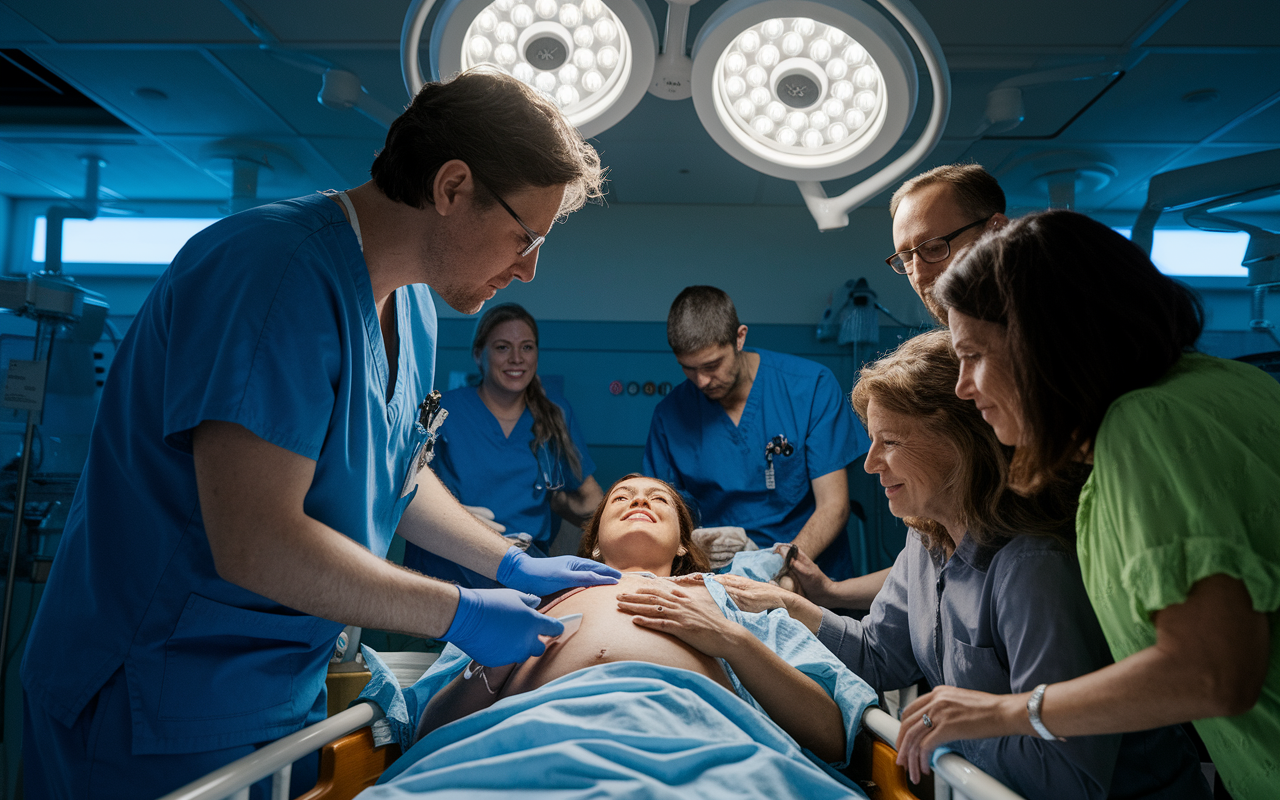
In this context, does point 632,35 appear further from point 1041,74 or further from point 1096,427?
point 1041,74

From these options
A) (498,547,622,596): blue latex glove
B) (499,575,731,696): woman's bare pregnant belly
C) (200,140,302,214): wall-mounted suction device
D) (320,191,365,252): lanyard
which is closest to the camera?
(320,191,365,252): lanyard

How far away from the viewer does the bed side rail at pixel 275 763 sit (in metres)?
0.92

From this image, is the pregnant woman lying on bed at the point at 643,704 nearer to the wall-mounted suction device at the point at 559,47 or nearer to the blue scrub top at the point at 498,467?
the blue scrub top at the point at 498,467

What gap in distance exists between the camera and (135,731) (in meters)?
1.06

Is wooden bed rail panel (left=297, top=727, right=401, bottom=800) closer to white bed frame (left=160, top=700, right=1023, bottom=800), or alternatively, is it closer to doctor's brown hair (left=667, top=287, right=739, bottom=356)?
white bed frame (left=160, top=700, right=1023, bottom=800)

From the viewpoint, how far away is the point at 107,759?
1077 millimetres

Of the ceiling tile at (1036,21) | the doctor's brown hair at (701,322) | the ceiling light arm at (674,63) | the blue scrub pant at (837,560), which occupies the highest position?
the ceiling tile at (1036,21)

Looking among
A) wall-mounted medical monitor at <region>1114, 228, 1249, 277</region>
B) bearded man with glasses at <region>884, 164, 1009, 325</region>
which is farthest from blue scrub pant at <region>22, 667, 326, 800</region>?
wall-mounted medical monitor at <region>1114, 228, 1249, 277</region>

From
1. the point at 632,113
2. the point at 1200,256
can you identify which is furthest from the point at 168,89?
the point at 1200,256

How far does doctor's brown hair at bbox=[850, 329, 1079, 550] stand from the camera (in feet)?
4.12

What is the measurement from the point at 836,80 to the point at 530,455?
1.88 meters

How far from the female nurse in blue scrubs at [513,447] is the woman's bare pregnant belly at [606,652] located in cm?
120

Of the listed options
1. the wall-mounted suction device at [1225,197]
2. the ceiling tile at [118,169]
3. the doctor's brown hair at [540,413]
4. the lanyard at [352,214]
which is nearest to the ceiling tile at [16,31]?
the ceiling tile at [118,169]

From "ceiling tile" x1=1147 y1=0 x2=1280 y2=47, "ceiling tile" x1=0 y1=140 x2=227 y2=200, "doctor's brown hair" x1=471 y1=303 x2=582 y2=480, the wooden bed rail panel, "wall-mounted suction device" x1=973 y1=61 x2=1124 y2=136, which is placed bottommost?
the wooden bed rail panel
